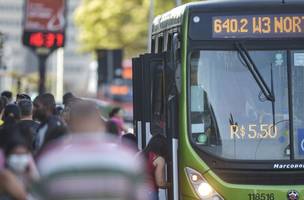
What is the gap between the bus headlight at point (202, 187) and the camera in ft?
35.8

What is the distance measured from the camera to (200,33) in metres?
11.1

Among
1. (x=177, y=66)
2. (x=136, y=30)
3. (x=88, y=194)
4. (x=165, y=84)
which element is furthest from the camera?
(x=136, y=30)

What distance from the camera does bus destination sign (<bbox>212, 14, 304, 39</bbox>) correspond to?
11188 mm

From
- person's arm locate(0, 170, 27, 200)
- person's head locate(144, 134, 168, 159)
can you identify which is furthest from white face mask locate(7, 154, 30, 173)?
person's head locate(144, 134, 168, 159)

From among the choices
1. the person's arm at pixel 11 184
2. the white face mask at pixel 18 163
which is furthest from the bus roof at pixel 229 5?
the person's arm at pixel 11 184

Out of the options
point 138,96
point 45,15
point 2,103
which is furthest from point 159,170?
point 45,15

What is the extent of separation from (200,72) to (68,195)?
18.3ft

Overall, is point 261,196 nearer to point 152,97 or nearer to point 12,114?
point 152,97

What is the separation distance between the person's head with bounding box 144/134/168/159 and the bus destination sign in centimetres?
140

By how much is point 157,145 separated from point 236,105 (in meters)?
0.99

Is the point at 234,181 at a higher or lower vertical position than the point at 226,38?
lower

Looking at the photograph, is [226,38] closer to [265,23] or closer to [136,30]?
[265,23]

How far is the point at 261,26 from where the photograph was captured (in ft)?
36.9

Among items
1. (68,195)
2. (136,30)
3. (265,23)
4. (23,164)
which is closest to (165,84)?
(265,23)
